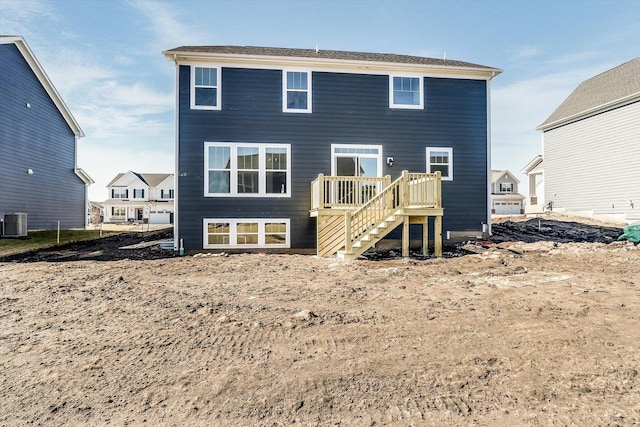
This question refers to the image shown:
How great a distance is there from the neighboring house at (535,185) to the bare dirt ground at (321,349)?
2208cm

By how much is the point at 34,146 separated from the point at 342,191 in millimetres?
16695

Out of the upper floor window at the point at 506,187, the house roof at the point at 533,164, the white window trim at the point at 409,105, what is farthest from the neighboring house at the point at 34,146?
the upper floor window at the point at 506,187

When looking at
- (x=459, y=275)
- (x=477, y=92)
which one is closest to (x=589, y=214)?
(x=477, y=92)

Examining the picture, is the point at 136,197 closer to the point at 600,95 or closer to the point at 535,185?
the point at 535,185

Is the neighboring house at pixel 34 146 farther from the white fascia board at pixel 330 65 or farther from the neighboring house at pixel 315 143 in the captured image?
the white fascia board at pixel 330 65

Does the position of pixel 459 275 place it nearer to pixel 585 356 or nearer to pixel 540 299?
pixel 540 299

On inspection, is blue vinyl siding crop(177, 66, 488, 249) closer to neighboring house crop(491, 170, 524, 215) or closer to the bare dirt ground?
the bare dirt ground

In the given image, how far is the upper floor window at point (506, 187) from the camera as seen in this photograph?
48781 mm

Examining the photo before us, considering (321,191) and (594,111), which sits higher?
(594,111)

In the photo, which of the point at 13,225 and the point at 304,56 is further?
the point at 13,225

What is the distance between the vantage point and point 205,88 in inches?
478

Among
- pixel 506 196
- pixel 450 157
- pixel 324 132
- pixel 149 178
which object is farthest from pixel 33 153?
pixel 506 196

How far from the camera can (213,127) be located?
12203 mm

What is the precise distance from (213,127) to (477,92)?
9656 mm
